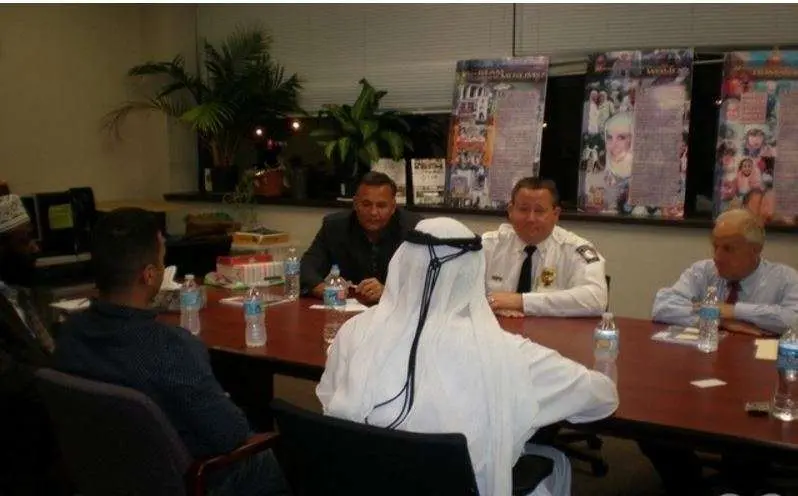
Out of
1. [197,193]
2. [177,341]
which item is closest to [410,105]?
[197,193]

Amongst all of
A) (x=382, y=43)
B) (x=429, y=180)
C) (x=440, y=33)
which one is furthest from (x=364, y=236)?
(x=382, y=43)

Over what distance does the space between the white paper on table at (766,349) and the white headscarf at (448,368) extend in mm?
1085

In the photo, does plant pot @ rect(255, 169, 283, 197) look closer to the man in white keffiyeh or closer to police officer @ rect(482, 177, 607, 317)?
police officer @ rect(482, 177, 607, 317)

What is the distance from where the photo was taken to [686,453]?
115 inches

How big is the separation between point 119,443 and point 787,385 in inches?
68.6

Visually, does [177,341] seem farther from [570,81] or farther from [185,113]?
[185,113]

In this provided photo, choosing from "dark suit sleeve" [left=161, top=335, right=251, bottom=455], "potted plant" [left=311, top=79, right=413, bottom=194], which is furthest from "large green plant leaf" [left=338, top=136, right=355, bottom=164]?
"dark suit sleeve" [left=161, top=335, right=251, bottom=455]

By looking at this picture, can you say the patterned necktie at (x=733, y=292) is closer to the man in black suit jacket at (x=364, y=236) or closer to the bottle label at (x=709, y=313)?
the bottle label at (x=709, y=313)

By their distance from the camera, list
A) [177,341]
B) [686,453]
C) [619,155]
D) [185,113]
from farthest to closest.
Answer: [185,113] < [619,155] < [686,453] < [177,341]

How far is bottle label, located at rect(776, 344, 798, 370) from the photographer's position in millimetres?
2027

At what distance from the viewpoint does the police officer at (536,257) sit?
3182mm

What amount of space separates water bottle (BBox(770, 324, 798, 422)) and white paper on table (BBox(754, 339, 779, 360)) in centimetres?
39

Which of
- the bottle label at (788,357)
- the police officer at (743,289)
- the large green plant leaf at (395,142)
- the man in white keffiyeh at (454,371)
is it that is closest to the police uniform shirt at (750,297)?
the police officer at (743,289)

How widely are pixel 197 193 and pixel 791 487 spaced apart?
16.1 feet
